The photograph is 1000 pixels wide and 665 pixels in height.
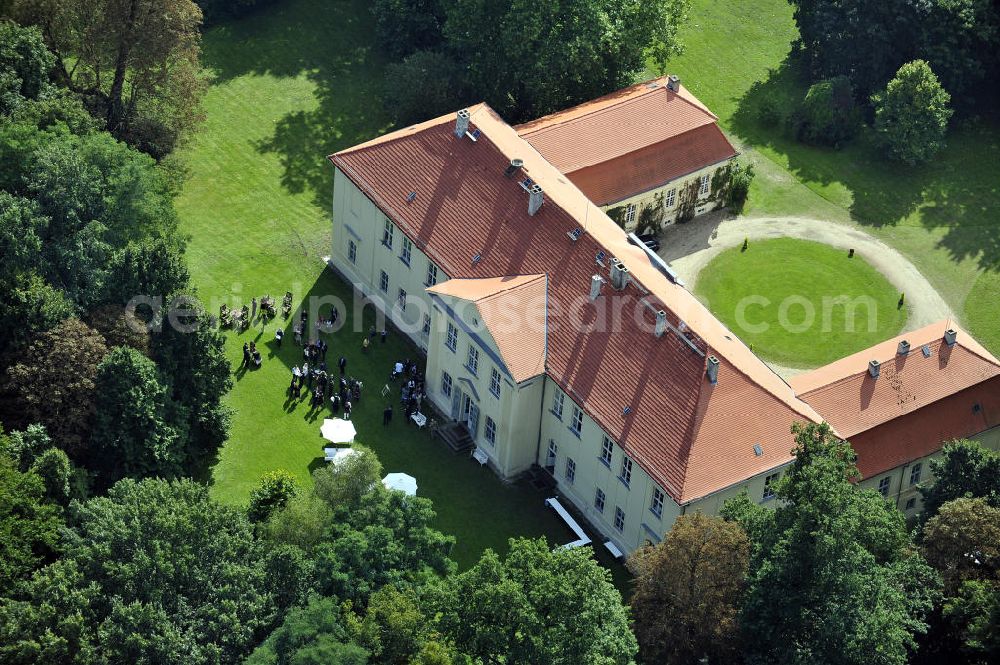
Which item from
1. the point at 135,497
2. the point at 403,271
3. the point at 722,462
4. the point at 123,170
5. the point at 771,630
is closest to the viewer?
the point at 771,630

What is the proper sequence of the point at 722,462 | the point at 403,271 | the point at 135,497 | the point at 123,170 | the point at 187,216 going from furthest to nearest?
the point at 187,216, the point at 403,271, the point at 123,170, the point at 722,462, the point at 135,497

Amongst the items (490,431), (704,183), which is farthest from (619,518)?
(704,183)

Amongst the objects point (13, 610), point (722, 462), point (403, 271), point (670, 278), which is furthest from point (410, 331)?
point (13, 610)

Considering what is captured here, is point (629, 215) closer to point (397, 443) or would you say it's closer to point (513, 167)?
point (513, 167)

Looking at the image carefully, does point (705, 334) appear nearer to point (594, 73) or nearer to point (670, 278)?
point (670, 278)

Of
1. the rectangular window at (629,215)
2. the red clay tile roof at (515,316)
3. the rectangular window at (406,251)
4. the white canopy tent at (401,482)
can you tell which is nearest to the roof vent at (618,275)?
the red clay tile roof at (515,316)

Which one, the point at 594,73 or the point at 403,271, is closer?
the point at 403,271
